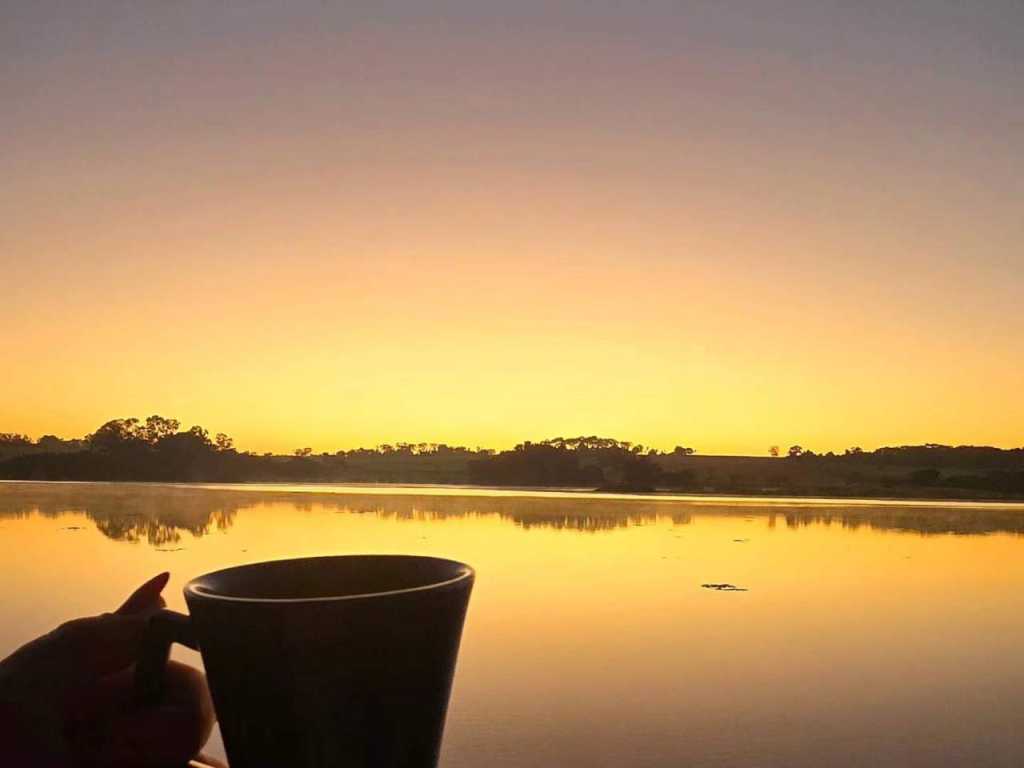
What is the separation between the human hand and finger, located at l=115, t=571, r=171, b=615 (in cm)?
1

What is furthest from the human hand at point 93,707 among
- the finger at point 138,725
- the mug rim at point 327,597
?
the mug rim at point 327,597

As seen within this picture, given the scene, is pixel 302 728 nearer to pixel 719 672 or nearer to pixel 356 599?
pixel 356 599

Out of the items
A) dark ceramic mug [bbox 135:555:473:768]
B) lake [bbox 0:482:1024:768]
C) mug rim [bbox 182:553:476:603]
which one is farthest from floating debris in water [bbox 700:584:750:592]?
dark ceramic mug [bbox 135:555:473:768]

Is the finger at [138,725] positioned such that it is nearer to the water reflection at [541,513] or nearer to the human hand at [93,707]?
the human hand at [93,707]

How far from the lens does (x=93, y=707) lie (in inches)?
35.8

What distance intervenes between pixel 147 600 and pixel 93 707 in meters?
0.13

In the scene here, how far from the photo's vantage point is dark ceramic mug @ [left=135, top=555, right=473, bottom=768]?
74cm

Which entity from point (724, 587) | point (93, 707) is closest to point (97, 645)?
point (93, 707)

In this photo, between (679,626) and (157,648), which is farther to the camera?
(679,626)

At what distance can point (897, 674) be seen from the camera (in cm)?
365

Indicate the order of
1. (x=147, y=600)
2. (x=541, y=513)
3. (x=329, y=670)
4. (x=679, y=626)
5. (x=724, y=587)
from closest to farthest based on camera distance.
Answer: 1. (x=329, y=670)
2. (x=147, y=600)
3. (x=679, y=626)
4. (x=724, y=587)
5. (x=541, y=513)

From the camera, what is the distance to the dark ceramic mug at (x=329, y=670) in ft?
2.42

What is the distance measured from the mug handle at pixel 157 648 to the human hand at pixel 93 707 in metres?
0.01

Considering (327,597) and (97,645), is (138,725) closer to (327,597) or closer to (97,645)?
(97,645)
